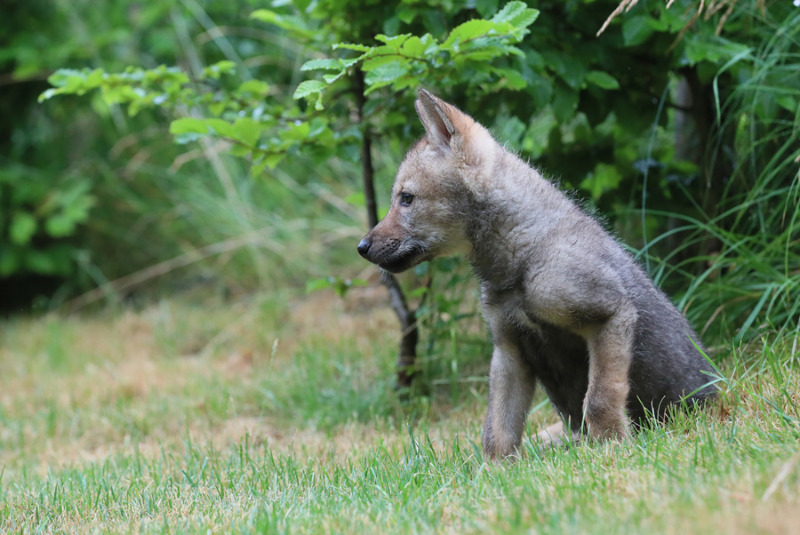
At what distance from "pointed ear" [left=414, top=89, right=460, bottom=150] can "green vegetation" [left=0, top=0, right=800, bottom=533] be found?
0.60 ft

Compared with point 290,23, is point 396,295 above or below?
below

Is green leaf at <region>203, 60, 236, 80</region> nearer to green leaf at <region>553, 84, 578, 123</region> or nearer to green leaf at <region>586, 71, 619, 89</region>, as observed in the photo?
green leaf at <region>553, 84, 578, 123</region>

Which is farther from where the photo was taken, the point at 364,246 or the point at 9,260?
the point at 9,260

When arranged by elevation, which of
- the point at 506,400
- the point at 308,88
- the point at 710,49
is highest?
the point at 710,49

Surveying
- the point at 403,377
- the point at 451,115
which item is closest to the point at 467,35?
the point at 451,115

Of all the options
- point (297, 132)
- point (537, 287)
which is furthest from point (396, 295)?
point (537, 287)

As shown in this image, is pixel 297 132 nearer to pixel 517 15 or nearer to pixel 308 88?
pixel 308 88

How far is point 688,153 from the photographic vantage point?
5.70 meters

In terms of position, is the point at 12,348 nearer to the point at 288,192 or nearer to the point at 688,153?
the point at 288,192

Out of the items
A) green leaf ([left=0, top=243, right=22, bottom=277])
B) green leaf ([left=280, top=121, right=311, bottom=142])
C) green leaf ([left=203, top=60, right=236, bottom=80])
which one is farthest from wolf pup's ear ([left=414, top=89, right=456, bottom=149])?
green leaf ([left=0, top=243, right=22, bottom=277])

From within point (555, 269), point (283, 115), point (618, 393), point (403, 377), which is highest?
point (283, 115)

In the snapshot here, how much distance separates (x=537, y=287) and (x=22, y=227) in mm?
6883

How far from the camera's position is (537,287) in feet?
11.6

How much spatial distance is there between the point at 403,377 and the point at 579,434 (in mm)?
1790
